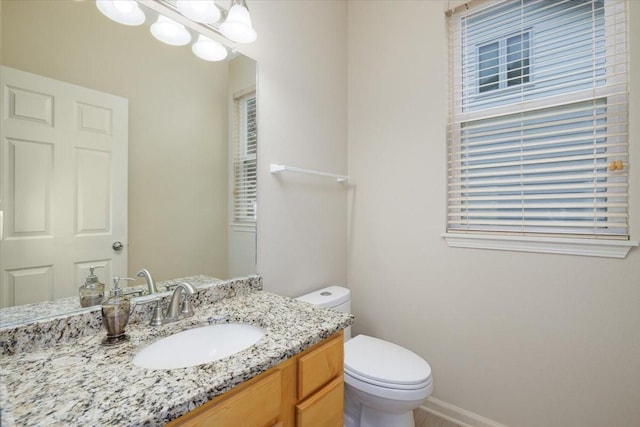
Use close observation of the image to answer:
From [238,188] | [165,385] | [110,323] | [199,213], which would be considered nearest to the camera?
[165,385]

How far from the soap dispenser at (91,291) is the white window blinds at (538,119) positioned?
1713mm

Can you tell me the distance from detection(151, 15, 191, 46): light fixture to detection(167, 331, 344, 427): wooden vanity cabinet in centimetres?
128

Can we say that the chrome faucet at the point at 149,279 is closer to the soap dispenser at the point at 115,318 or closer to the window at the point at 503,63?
the soap dispenser at the point at 115,318

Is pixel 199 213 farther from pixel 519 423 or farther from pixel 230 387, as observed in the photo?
pixel 519 423

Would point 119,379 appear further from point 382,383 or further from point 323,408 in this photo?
point 382,383

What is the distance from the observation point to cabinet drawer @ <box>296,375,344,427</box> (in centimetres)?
88

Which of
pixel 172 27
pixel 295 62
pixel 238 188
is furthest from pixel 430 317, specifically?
pixel 172 27

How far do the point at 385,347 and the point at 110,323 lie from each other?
4.17 feet

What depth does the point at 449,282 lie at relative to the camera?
5.51 feet

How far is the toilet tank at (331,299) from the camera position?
1609 millimetres

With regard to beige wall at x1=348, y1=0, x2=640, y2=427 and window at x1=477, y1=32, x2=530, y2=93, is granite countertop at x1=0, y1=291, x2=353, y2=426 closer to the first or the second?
beige wall at x1=348, y1=0, x2=640, y2=427

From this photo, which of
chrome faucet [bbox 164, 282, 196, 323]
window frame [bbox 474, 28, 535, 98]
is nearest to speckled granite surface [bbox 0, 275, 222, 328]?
chrome faucet [bbox 164, 282, 196, 323]

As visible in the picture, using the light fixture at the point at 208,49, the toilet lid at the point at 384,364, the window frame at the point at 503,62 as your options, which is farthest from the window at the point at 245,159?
the window frame at the point at 503,62

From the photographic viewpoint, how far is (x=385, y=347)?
1550mm
